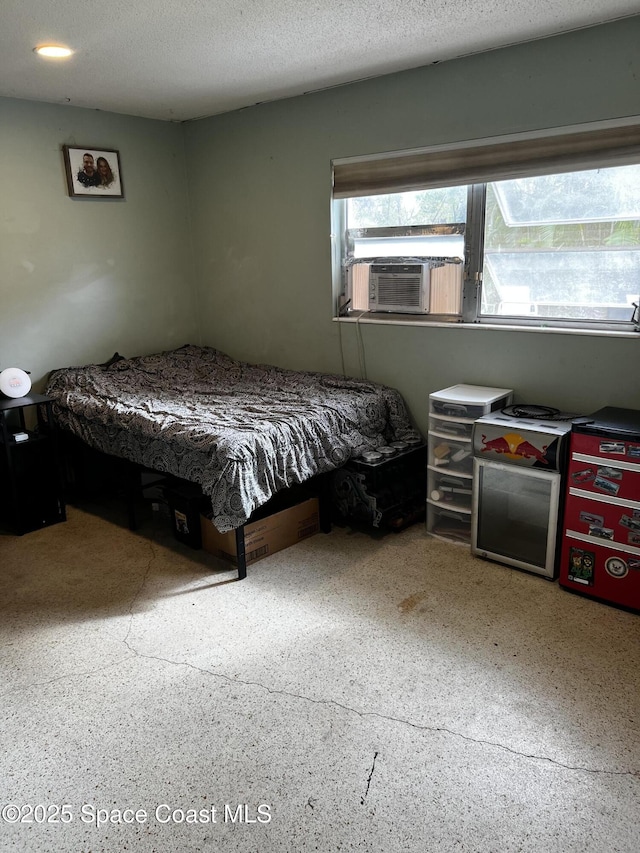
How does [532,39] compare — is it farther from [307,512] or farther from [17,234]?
[17,234]

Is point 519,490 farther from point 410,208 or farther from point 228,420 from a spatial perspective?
point 410,208

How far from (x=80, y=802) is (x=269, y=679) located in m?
0.72

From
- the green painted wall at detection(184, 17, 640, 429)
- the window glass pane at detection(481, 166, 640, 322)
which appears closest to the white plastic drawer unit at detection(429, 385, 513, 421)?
the green painted wall at detection(184, 17, 640, 429)

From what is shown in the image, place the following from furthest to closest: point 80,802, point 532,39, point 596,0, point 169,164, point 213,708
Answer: point 169,164
point 532,39
point 596,0
point 213,708
point 80,802

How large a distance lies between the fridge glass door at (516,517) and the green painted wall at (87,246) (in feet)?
9.13

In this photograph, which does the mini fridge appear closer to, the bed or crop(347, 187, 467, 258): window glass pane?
the bed

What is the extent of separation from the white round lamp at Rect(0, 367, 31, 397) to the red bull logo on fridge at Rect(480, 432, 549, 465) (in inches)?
102

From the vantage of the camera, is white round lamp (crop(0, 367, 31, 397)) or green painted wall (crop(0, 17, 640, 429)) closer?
green painted wall (crop(0, 17, 640, 429))

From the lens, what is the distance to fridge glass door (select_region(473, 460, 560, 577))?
9.56 feet

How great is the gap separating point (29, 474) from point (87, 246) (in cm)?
163

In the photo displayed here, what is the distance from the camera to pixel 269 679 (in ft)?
7.50

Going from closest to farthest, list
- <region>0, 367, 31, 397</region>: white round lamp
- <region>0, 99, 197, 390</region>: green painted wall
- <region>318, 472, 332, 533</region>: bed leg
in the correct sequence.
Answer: <region>318, 472, 332, 533</region>: bed leg, <region>0, 367, 31, 397</region>: white round lamp, <region>0, 99, 197, 390</region>: green painted wall

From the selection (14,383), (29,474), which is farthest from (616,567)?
(14,383)

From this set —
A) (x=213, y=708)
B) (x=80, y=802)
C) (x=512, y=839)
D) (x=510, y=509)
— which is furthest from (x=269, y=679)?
(x=510, y=509)
